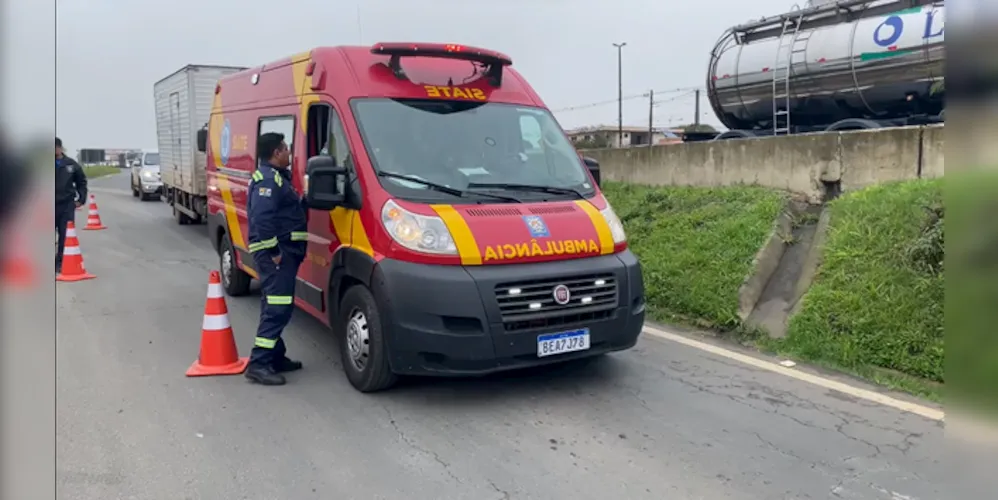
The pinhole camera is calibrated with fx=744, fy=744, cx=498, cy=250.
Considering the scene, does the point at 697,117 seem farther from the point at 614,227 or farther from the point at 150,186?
the point at 150,186

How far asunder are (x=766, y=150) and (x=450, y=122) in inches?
220

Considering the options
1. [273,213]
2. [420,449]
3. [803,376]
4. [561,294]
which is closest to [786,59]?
[803,376]

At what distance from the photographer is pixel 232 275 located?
27.3ft

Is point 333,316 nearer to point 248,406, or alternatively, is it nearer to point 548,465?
point 248,406

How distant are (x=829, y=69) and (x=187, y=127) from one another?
11409 mm

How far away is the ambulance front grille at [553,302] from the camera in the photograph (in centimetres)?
466

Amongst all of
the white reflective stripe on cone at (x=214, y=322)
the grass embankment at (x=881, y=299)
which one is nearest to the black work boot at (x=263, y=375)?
the white reflective stripe on cone at (x=214, y=322)

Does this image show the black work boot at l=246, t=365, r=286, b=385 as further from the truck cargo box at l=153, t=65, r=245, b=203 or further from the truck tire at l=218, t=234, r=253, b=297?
the truck cargo box at l=153, t=65, r=245, b=203

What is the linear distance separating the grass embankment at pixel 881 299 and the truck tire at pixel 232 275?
5.59 meters

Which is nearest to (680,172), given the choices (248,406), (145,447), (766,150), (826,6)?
(766,150)

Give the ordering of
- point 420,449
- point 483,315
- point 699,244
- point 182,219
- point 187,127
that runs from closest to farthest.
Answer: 1. point 420,449
2. point 483,315
3. point 699,244
4. point 187,127
5. point 182,219

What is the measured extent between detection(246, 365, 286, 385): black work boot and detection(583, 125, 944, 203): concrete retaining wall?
241 inches

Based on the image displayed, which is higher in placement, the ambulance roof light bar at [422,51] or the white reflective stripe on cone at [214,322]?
the ambulance roof light bar at [422,51]

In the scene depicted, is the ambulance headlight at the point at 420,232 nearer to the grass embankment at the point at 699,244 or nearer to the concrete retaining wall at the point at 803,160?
the grass embankment at the point at 699,244
